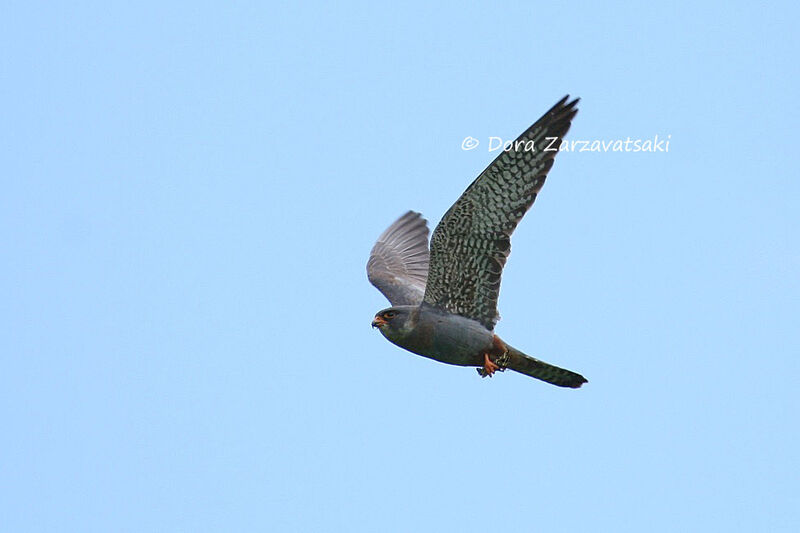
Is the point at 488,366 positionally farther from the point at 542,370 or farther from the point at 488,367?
the point at 542,370

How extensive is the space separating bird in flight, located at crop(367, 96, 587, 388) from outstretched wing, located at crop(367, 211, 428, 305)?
77.4 inches

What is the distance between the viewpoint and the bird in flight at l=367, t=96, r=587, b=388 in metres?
11.5

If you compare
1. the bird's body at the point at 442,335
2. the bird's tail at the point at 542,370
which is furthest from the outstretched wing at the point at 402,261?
the bird's tail at the point at 542,370

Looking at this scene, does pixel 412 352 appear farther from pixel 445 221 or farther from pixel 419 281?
pixel 419 281

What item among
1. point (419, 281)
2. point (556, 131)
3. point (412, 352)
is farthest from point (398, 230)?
point (556, 131)

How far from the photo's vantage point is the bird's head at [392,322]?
40.5 ft

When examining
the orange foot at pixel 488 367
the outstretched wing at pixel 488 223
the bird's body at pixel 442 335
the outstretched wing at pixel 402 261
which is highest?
the outstretched wing at pixel 402 261

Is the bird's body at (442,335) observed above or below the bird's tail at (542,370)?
above

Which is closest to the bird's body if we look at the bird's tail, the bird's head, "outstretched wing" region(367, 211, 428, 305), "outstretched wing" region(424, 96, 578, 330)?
the bird's head

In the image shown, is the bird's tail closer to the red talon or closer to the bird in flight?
the bird in flight

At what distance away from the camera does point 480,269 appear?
40.1 ft

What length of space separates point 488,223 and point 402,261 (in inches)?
172

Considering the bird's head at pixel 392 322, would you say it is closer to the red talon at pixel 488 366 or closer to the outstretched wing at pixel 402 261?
the red talon at pixel 488 366

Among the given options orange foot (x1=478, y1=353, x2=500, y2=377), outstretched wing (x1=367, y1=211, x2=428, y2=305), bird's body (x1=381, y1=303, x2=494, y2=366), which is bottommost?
orange foot (x1=478, y1=353, x2=500, y2=377)
